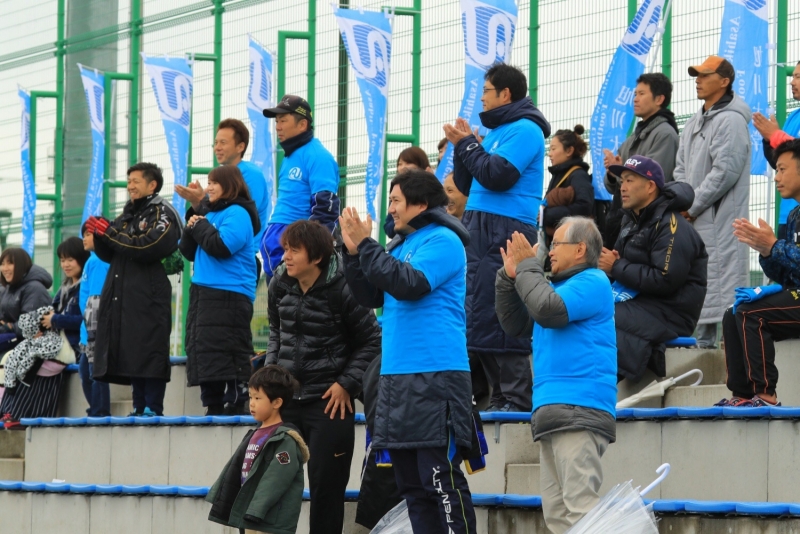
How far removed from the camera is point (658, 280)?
779 cm

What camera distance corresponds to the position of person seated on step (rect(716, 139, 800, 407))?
280 inches

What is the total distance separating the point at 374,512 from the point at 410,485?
71 cm

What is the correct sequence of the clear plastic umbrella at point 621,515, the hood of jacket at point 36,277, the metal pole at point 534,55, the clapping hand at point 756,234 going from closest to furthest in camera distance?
the clear plastic umbrella at point 621,515 → the clapping hand at point 756,234 → the metal pole at point 534,55 → the hood of jacket at point 36,277

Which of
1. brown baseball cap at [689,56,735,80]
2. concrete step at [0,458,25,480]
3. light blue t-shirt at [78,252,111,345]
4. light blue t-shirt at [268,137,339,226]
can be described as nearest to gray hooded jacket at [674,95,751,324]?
brown baseball cap at [689,56,735,80]

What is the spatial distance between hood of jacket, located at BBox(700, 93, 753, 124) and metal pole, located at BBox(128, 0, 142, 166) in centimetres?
903

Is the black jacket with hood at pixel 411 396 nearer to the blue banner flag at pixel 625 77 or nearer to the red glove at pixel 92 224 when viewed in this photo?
the red glove at pixel 92 224

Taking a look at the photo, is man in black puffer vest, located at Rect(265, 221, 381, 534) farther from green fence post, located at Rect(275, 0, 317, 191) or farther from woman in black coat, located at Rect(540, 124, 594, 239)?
green fence post, located at Rect(275, 0, 317, 191)

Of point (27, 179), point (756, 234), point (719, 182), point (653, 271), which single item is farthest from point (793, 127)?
point (27, 179)

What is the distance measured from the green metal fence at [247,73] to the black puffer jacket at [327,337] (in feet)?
11.8

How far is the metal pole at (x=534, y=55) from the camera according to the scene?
1134 centimetres

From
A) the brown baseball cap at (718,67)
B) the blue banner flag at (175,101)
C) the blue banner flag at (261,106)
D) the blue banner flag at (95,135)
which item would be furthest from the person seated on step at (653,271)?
the blue banner flag at (95,135)

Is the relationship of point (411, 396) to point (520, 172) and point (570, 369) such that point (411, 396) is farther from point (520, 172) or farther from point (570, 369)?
point (520, 172)

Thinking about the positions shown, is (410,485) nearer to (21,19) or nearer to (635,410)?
(635,410)

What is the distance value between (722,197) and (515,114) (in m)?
1.69
